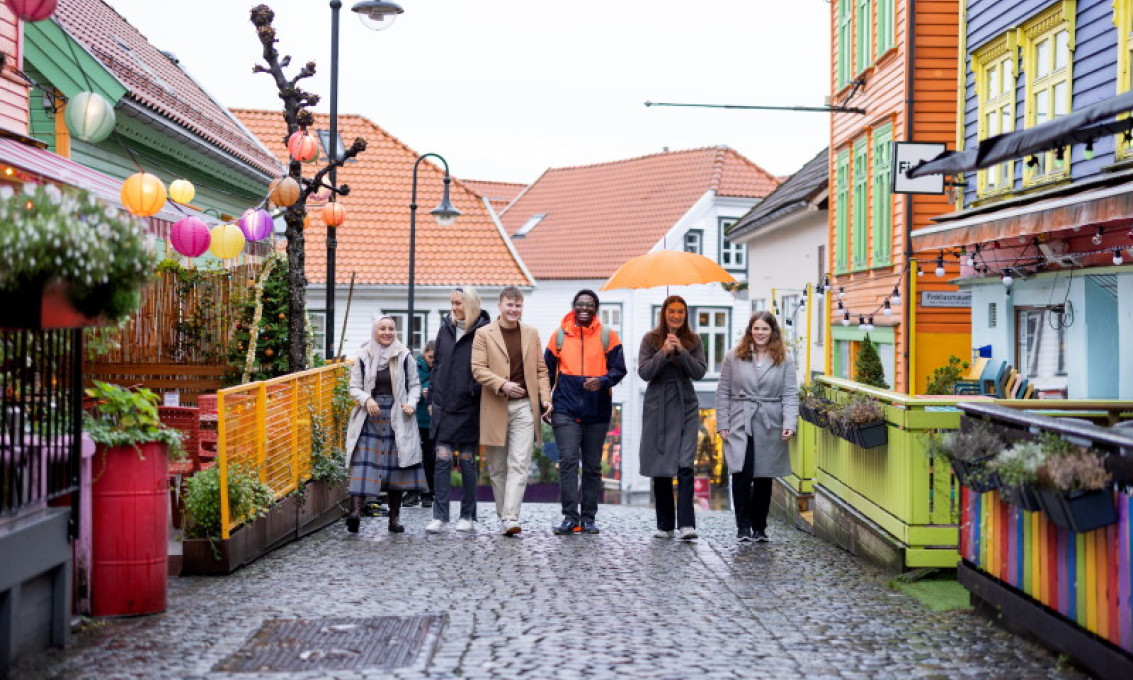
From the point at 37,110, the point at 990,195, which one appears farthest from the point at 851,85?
the point at 37,110

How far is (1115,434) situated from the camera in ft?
20.6

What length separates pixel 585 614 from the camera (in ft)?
27.1

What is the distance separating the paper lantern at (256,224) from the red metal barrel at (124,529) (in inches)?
322

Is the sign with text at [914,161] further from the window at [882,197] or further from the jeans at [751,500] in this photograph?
the jeans at [751,500]

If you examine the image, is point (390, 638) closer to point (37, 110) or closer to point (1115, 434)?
point (1115, 434)

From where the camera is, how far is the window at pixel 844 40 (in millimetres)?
26663

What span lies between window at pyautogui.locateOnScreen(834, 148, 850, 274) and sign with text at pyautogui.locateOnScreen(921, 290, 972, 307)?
568cm

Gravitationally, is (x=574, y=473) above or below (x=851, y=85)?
below

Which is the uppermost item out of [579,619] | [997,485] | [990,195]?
[990,195]

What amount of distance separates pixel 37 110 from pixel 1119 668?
43.7 ft

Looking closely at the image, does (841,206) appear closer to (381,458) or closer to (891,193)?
(891,193)

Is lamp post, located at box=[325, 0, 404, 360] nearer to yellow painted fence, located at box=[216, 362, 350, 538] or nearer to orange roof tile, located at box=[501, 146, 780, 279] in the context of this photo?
yellow painted fence, located at box=[216, 362, 350, 538]

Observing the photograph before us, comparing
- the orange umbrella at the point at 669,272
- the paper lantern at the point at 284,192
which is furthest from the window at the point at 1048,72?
the paper lantern at the point at 284,192

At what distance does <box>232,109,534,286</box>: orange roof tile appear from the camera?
3859 centimetres
